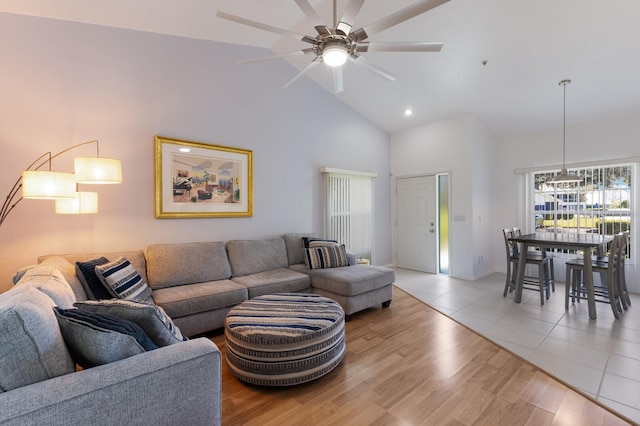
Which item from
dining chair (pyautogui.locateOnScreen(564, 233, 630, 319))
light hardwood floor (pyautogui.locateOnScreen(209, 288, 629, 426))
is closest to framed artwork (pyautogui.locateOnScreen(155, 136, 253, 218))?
light hardwood floor (pyautogui.locateOnScreen(209, 288, 629, 426))

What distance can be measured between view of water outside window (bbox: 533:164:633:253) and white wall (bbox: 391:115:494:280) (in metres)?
0.85

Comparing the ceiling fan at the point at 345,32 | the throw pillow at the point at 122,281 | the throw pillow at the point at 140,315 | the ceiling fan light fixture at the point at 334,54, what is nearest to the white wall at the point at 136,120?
the throw pillow at the point at 122,281

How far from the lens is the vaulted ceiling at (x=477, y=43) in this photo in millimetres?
2869

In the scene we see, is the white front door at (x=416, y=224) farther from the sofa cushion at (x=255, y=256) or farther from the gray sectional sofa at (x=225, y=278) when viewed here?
the sofa cushion at (x=255, y=256)

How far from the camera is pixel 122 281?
253 cm

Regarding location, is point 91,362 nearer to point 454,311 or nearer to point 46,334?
point 46,334

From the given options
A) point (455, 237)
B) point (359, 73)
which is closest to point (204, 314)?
point (359, 73)

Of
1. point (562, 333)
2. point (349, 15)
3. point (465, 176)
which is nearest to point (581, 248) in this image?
point (562, 333)

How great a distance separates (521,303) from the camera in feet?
12.4

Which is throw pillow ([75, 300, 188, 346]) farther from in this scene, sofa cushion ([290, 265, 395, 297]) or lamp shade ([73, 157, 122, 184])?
sofa cushion ([290, 265, 395, 297])

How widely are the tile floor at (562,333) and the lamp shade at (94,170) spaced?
3673 millimetres

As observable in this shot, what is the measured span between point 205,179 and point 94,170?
1.45 meters

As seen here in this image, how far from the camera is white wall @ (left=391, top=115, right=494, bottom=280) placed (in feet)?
16.1

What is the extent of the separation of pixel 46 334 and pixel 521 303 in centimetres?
456
